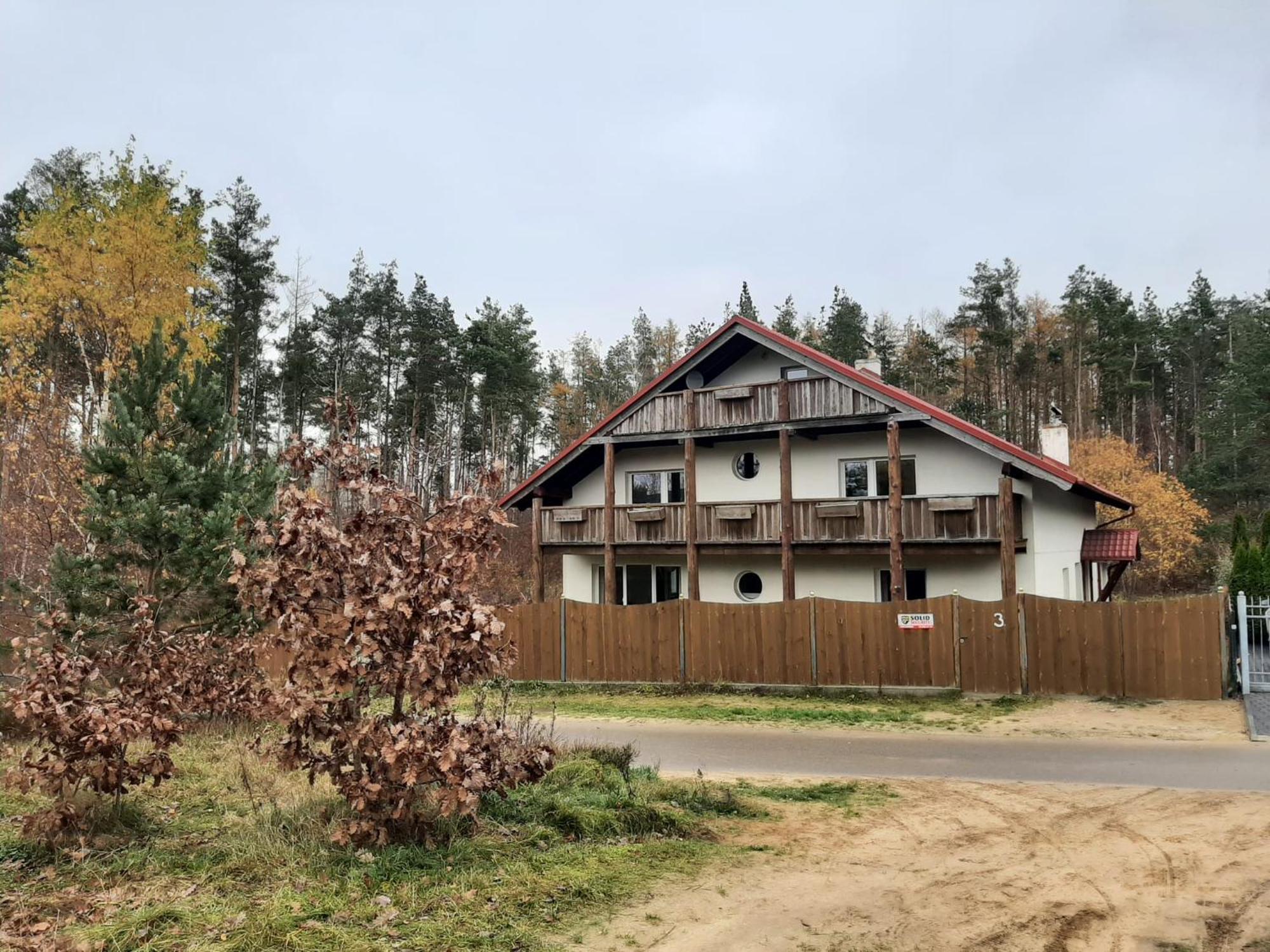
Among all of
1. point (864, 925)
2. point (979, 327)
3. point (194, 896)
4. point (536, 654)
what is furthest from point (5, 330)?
point (979, 327)

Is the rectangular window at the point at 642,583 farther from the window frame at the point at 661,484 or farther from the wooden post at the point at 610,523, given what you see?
the window frame at the point at 661,484

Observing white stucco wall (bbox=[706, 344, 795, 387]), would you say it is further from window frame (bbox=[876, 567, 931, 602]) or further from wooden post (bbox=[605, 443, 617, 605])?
window frame (bbox=[876, 567, 931, 602])

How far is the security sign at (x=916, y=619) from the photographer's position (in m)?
16.9

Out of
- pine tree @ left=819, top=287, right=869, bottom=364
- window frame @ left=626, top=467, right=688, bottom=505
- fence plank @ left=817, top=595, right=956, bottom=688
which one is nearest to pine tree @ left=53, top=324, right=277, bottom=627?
fence plank @ left=817, top=595, right=956, bottom=688

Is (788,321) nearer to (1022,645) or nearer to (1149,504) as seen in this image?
(1149,504)

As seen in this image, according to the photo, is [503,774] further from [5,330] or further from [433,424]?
[433,424]

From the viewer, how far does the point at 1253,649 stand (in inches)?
683

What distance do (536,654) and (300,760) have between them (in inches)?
546

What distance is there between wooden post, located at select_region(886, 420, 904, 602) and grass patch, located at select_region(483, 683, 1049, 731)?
3617 mm

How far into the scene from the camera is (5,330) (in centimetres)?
Answer: 2075

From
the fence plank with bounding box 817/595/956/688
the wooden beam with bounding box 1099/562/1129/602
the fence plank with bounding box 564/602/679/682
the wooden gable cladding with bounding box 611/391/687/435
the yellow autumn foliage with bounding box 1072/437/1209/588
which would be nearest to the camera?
the fence plank with bounding box 817/595/956/688

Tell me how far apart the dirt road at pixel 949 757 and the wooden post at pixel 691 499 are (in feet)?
28.4

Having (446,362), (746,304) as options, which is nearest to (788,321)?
(746,304)

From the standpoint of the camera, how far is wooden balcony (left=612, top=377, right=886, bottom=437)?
21203 millimetres
